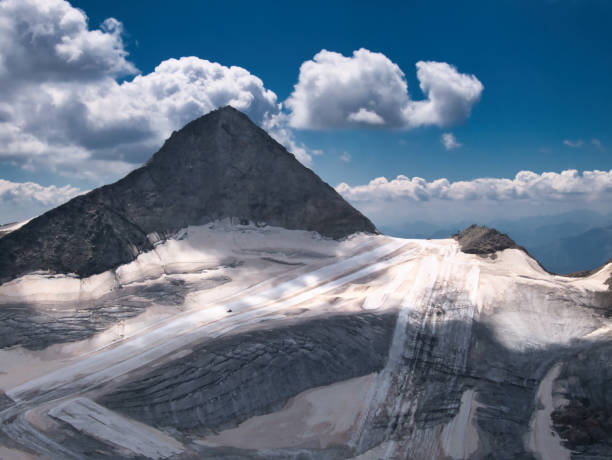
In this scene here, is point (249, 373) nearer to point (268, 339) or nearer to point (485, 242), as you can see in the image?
point (268, 339)

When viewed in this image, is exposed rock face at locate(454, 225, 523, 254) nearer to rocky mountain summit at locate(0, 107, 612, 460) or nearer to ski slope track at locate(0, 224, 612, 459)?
rocky mountain summit at locate(0, 107, 612, 460)

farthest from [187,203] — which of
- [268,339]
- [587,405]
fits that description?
[587,405]

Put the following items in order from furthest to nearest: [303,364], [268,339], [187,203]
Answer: [187,203], [268,339], [303,364]

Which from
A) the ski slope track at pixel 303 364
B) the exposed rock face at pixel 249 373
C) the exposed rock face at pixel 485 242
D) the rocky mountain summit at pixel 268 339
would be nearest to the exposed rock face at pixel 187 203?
the rocky mountain summit at pixel 268 339

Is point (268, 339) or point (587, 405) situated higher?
point (268, 339)

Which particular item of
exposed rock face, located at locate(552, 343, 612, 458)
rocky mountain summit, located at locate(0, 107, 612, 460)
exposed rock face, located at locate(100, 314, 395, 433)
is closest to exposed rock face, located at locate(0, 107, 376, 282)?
rocky mountain summit, located at locate(0, 107, 612, 460)

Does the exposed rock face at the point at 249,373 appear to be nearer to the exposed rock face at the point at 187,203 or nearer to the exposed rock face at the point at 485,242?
the exposed rock face at the point at 187,203
